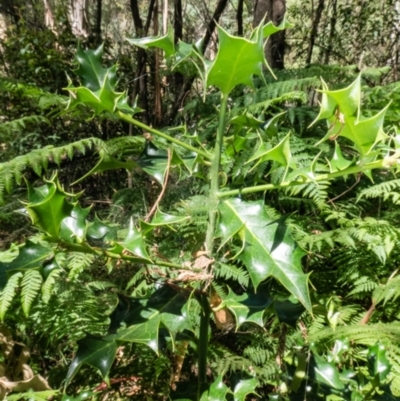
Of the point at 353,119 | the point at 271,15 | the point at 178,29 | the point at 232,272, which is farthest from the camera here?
the point at 178,29

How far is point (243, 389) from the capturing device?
75 centimetres

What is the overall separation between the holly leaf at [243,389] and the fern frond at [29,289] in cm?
81

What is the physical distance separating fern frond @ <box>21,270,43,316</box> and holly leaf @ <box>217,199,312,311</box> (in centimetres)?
94

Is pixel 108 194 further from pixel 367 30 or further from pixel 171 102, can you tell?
pixel 367 30

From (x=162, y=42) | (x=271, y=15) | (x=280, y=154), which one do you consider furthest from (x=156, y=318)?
(x=271, y=15)

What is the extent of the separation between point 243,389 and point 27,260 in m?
0.45

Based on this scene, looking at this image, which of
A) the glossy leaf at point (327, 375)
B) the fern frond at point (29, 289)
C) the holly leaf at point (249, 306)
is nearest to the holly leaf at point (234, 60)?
the holly leaf at point (249, 306)

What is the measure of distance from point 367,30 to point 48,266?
5.71 meters

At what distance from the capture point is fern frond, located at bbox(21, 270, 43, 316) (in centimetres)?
132

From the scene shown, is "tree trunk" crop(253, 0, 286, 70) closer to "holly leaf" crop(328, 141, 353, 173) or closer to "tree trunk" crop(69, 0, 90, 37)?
"holly leaf" crop(328, 141, 353, 173)

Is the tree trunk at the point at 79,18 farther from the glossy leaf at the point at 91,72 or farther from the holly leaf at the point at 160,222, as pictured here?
the holly leaf at the point at 160,222

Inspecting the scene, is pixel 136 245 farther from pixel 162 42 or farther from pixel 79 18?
pixel 79 18

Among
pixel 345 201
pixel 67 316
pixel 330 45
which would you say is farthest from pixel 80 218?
pixel 330 45

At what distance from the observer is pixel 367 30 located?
5262 mm
